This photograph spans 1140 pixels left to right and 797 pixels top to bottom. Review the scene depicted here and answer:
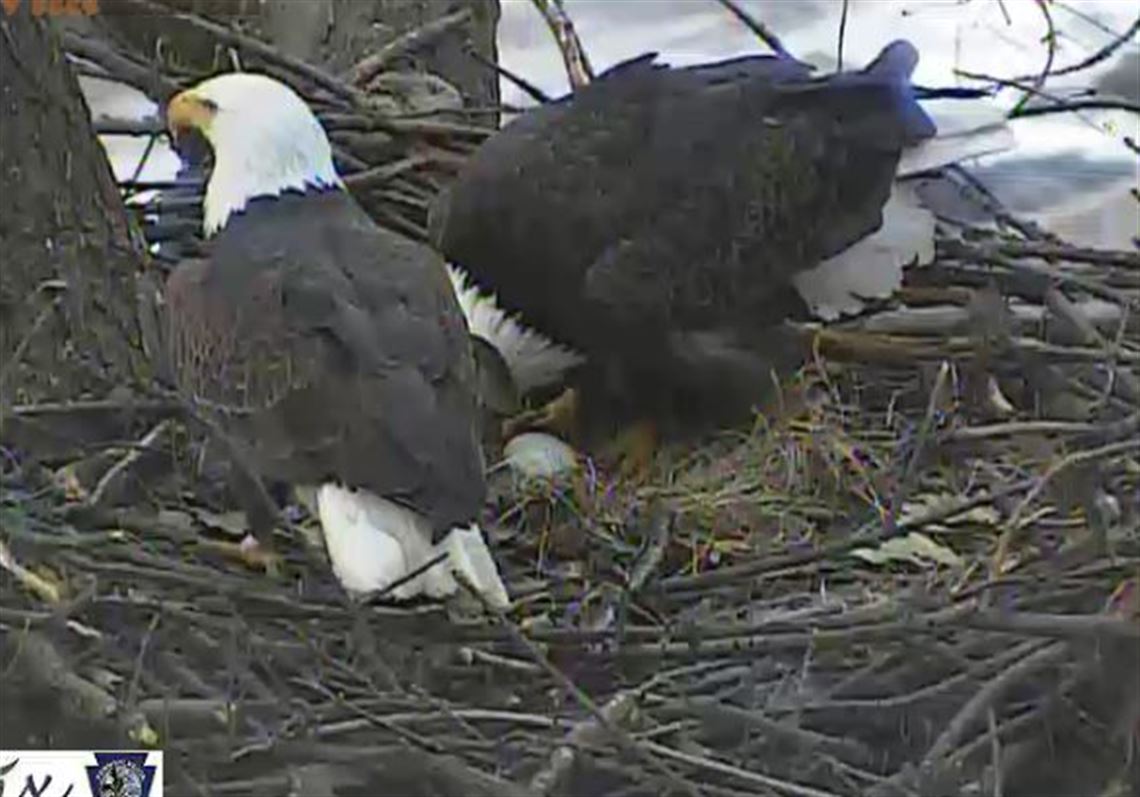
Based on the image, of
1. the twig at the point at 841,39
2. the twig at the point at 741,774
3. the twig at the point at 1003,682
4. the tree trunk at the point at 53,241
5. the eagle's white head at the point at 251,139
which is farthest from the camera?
the twig at the point at 841,39

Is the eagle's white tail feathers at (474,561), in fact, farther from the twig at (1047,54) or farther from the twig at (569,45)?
the twig at (569,45)

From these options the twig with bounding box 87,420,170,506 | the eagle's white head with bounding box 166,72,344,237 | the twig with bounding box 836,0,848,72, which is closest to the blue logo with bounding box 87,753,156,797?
the twig with bounding box 87,420,170,506

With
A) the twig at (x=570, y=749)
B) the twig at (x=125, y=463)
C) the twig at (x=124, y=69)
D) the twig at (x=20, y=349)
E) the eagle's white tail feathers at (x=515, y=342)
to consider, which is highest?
the twig at (x=124, y=69)

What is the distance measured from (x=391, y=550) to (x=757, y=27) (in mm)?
937

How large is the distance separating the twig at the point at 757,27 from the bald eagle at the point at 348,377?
543mm

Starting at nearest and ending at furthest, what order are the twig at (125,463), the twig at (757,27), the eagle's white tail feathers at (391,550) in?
the eagle's white tail feathers at (391,550) → the twig at (125,463) → the twig at (757,27)

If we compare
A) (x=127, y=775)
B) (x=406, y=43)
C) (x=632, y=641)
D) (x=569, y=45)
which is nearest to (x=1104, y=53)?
(x=569, y=45)

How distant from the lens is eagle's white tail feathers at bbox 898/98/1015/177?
90.7 inches

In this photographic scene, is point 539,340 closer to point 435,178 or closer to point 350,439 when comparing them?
point 435,178

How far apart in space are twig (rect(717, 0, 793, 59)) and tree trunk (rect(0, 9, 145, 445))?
734 mm

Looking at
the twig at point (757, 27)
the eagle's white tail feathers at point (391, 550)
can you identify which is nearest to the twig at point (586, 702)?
the eagle's white tail feathers at point (391, 550)

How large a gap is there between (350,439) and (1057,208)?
998mm

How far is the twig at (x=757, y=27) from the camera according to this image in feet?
7.60

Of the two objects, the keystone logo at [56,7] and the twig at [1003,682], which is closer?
the twig at [1003,682]
